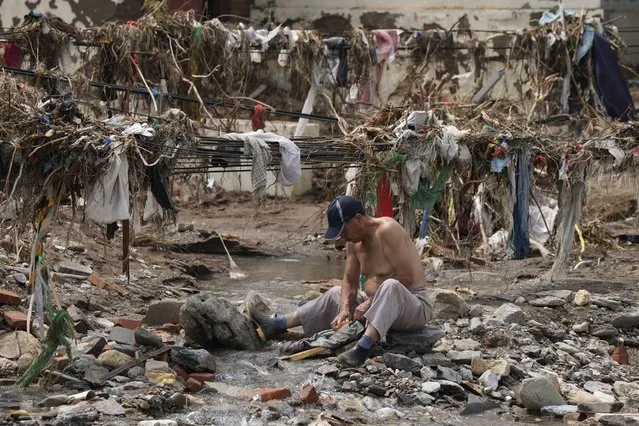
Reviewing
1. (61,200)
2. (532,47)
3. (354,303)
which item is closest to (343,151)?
(354,303)

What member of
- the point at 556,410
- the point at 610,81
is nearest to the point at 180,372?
the point at 556,410

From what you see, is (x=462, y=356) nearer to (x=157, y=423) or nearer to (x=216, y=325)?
(x=216, y=325)

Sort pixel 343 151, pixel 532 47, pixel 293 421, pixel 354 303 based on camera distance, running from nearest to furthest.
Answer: pixel 293 421, pixel 354 303, pixel 343 151, pixel 532 47

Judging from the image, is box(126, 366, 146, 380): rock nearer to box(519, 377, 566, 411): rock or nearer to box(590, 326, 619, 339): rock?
box(519, 377, 566, 411): rock

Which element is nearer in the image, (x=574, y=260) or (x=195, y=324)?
(x=195, y=324)

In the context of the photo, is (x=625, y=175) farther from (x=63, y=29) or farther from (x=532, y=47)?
(x=63, y=29)

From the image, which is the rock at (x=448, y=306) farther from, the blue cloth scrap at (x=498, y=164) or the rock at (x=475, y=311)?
the blue cloth scrap at (x=498, y=164)

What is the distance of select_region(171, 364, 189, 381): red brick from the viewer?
26.7 feet

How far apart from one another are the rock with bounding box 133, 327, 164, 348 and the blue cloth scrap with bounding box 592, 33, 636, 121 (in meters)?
9.57

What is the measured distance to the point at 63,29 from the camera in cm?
1398

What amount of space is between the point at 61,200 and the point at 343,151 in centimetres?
283

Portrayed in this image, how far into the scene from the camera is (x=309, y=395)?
7801mm

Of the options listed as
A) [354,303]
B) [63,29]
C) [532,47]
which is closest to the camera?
[354,303]

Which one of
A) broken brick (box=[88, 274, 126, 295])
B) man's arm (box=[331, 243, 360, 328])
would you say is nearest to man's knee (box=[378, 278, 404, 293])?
man's arm (box=[331, 243, 360, 328])
